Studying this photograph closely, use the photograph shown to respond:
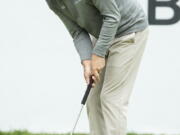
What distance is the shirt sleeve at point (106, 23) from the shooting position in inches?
197

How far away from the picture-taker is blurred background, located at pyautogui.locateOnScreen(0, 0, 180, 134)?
7.05m

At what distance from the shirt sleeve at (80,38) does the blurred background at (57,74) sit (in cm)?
167

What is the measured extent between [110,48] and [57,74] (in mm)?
1947

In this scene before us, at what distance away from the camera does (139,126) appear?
7180 mm

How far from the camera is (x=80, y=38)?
5391 millimetres

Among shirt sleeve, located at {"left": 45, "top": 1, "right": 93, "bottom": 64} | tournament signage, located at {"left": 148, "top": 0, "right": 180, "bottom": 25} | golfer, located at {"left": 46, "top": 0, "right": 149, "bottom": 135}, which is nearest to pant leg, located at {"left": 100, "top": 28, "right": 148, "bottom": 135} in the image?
golfer, located at {"left": 46, "top": 0, "right": 149, "bottom": 135}

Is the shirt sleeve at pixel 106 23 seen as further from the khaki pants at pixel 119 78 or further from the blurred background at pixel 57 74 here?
the blurred background at pixel 57 74

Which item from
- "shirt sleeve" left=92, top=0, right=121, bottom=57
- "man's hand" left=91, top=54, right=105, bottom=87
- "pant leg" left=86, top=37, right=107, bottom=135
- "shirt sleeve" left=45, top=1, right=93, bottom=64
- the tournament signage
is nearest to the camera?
"shirt sleeve" left=92, top=0, right=121, bottom=57

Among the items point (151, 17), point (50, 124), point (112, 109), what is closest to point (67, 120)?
point (50, 124)

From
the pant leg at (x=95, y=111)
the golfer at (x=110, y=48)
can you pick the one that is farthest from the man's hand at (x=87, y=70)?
the pant leg at (x=95, y=111)

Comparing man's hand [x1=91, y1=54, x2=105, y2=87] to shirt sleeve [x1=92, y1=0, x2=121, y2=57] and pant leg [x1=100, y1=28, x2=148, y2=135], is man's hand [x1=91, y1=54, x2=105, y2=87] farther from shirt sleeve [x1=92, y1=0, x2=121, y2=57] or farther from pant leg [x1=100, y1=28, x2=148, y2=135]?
pant leg [x1=100, y1=28, x2=148, y2=135]

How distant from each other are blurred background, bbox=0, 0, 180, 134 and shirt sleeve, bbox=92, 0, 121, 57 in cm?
192

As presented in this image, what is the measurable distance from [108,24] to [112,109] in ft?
1.89

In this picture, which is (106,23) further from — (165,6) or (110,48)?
(165,6)
